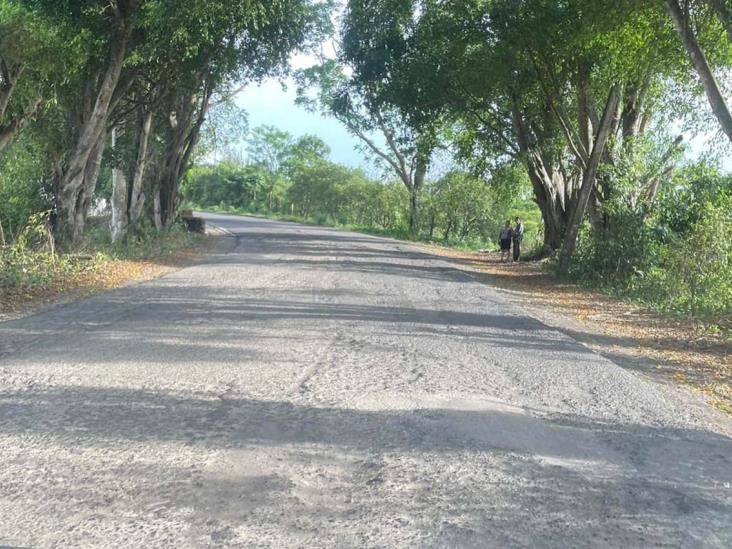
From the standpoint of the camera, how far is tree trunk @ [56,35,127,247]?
1584cm

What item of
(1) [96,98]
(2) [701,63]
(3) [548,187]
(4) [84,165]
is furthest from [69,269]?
(3) [548,187]

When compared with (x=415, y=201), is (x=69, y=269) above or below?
below

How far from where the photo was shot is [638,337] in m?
11.2

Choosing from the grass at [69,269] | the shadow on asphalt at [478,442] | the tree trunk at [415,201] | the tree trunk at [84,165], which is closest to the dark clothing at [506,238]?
the grass at [69,269]

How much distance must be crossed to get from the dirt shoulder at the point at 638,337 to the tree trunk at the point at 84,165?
9.77m

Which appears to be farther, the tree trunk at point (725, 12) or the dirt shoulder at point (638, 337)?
the tree trunk at point (725, 12)

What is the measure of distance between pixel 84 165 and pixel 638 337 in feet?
41.4

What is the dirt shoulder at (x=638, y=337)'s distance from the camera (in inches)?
331

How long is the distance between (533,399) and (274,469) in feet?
9.40

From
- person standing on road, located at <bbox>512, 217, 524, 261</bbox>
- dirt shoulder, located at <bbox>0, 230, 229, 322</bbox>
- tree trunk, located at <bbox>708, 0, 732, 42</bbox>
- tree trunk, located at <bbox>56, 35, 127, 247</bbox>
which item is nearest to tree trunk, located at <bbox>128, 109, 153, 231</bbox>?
dirt shoulder, located at <bbox>0, 230, 229, 322</bbox>

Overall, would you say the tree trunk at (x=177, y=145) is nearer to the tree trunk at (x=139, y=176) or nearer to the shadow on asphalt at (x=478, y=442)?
the tree trunk at (x=139, y=176)

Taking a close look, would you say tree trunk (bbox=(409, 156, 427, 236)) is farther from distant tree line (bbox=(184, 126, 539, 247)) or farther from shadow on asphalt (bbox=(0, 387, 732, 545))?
shadow on asphalt (bbox=(0, 387, 732, 545))

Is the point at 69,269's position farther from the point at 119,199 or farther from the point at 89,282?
the point at 119,199

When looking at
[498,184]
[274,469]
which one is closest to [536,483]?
[274,469]
